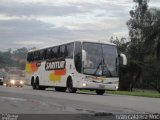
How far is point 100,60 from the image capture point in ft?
112

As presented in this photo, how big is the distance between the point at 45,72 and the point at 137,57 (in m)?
48.1

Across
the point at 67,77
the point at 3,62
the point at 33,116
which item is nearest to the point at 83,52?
the point at 67,77

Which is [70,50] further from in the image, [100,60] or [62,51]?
[100,60]

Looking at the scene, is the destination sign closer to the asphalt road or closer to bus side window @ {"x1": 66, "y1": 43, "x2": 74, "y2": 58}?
bus side window @ {"x1": 66, "y1": 43, "x2": 74, "y2": 58}

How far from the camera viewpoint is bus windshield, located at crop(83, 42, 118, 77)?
3419 cm

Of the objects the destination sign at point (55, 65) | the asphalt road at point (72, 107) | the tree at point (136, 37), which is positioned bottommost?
the asphalt road at point (72, 107)

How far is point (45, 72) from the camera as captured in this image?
42.0 meters

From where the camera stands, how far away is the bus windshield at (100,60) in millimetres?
34188

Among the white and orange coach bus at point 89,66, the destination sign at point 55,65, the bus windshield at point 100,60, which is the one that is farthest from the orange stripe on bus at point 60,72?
the bus windshield at point 100,60

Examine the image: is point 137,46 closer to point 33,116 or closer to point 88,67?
point 88,67

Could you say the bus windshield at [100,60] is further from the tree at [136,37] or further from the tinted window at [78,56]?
the tree at [136,37]

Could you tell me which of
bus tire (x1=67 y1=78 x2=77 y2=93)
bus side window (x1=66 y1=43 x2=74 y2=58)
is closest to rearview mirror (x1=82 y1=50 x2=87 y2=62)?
bus side window (x1=66 y1=43 x2=74 y2=58)

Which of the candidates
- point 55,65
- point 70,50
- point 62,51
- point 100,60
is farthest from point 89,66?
point 55,65

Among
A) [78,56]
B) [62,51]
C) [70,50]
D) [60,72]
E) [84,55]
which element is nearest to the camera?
[84,55]
